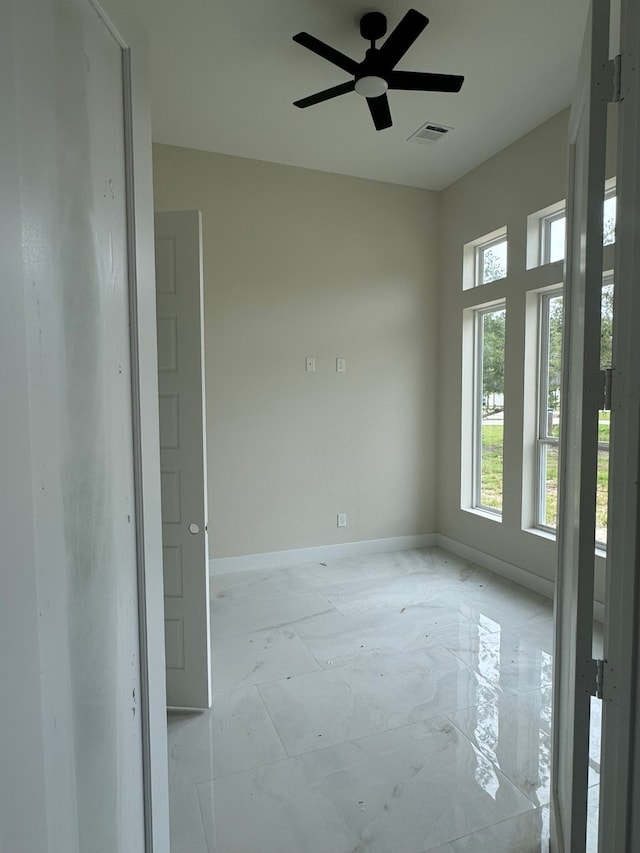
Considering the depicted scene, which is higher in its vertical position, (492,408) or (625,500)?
(492,408)

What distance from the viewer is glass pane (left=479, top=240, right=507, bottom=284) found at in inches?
148

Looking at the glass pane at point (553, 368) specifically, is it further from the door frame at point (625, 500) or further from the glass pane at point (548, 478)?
the door frame at point (625, 500)

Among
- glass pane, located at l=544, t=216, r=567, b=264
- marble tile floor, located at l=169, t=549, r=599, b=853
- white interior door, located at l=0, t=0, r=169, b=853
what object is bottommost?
marble tile floor, located at l=169, t=549, r=599, b=853

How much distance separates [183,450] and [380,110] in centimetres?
214

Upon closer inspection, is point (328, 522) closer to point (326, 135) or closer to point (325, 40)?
point (326, 135)

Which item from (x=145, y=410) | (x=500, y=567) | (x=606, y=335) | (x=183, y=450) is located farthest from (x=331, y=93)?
(x=500, y=567)

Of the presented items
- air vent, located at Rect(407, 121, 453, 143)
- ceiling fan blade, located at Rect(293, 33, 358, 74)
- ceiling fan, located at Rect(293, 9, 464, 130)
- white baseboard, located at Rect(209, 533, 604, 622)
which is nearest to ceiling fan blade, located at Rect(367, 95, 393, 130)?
ceiling fan, located at Rect(293, 9, 464, 130)

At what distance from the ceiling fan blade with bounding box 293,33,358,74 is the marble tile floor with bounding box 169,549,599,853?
9.78 feet

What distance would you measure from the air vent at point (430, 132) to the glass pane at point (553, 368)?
1.40 m

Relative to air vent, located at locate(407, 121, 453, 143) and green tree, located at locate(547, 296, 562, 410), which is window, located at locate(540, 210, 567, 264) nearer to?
green tree, located at locate(547, 296, 562, 410)

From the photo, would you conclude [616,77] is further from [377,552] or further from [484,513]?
[377,552]

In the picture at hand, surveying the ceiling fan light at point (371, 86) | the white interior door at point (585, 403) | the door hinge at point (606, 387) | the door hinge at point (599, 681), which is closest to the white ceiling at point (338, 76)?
the ceiling fan light at point (371, 86)

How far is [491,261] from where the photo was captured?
3.93m

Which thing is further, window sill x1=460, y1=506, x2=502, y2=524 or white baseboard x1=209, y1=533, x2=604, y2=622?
window sill x1=460, y1=506, x2=502, y2=524
